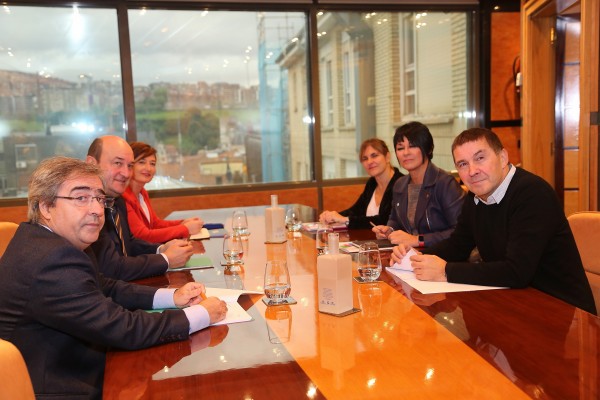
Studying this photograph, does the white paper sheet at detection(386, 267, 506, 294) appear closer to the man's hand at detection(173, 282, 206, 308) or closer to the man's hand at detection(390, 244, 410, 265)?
the man's hand at detection(390, 244, 410, 265)

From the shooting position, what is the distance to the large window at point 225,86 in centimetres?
595

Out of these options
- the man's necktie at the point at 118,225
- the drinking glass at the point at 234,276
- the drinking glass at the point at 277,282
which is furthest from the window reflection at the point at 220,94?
the drinking glass at the point at 277,282

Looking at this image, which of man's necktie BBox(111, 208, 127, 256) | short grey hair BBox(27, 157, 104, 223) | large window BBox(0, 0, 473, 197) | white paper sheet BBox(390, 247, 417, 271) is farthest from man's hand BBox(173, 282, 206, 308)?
large window BBox(0, 0, 473, 197)

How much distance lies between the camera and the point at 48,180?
1651 mm

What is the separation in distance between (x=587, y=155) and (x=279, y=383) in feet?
12.3

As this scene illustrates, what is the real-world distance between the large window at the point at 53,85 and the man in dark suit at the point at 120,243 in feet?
11.3

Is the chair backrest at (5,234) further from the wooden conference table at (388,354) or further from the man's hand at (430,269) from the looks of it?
the man's hand at (430,269)

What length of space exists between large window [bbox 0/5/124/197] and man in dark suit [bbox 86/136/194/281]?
3.43 m

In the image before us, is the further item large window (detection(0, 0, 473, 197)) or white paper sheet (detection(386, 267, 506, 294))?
large window (detection(0, 0, 473, 197))

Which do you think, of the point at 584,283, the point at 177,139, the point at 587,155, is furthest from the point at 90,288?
the point at 177,139

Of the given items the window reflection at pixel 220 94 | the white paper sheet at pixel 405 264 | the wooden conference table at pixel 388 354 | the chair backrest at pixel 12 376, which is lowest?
the wooden conference table at pixel 388 354

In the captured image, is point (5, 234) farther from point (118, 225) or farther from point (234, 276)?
point (234, 276)

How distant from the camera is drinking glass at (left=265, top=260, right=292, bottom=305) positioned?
1.83 meters

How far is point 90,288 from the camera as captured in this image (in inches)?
60.8
